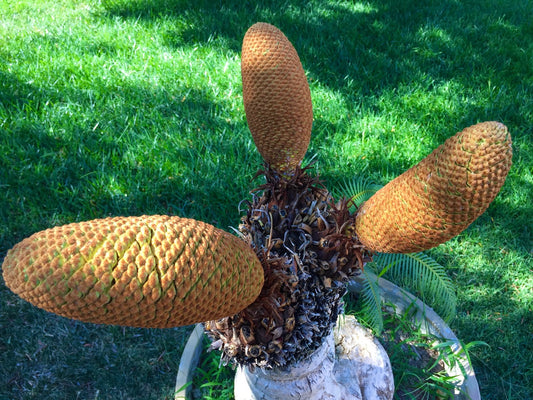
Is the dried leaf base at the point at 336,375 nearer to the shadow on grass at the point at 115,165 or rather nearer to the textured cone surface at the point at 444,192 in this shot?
the textured cone surface at the point at 444,192

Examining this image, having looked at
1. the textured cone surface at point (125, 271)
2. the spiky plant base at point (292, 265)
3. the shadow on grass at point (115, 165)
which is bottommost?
the shadow on grass at point (115, 165)

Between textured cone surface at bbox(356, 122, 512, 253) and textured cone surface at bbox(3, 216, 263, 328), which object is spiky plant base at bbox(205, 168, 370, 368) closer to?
textured cone surface at bbox(356, 122, 512, 253)

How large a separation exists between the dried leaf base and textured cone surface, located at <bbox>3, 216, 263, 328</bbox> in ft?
2.48

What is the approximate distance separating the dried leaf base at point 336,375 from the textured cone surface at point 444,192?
70cm

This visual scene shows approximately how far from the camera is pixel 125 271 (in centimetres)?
56

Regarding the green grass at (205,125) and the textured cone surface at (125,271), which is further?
the green grass at (205,125)

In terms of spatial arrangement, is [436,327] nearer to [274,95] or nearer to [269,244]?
[269,244]

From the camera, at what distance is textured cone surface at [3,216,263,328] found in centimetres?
55

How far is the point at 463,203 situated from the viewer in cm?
64

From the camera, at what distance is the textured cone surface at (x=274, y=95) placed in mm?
935

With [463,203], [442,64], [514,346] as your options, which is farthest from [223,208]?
[442,64]

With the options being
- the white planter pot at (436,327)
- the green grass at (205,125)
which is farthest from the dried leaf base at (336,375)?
the green grass at (205,125)

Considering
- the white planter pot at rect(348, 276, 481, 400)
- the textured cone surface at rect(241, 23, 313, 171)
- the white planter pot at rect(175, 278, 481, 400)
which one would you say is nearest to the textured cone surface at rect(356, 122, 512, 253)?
the textured cone surface at rect(241, 23, 313, 171)

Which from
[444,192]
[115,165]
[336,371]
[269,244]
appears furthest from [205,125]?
[444,192]
